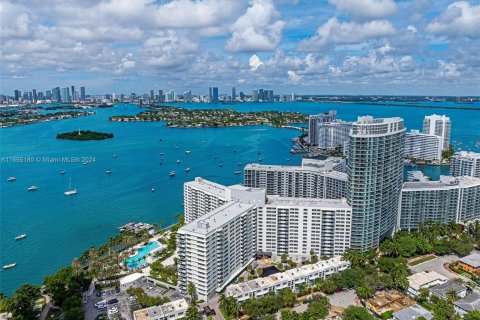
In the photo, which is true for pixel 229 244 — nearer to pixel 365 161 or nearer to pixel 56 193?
pixel 365 161

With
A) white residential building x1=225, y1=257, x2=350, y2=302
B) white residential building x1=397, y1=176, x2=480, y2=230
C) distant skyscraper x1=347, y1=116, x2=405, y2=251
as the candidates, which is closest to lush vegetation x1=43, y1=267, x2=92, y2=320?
white residential building x1=225, y1=257, x2=350, y2=302

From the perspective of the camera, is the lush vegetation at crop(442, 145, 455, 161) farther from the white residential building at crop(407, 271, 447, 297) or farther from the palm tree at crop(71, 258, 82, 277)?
the palm tree at crop(71, 258, 82, 277)

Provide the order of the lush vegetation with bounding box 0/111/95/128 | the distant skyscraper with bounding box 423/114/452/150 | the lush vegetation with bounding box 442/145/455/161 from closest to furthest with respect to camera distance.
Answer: the lush vegetation with bounding box 442/145/455/161 < the distant skyscraper with bounding box 423/114/452/150 < the lush vegetation with bounding box 0/111/95/128

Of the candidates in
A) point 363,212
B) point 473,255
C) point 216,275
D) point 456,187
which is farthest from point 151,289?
point 456,187

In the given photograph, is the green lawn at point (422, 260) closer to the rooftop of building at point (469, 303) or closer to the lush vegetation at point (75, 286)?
the rooftop of building at point (469, 303)

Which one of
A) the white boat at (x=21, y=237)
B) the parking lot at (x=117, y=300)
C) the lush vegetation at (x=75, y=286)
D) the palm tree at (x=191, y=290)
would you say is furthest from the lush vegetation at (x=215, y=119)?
the palm tree at (x=191, y=290)
